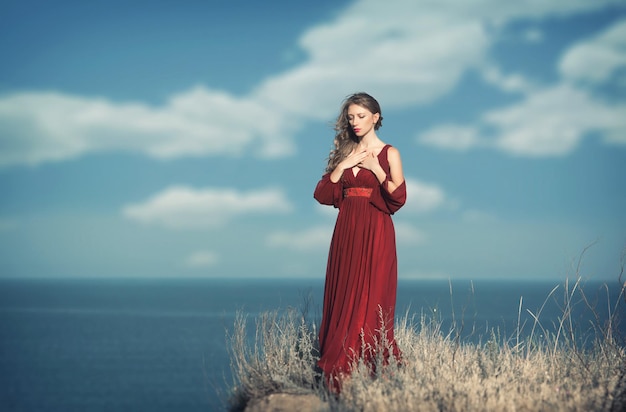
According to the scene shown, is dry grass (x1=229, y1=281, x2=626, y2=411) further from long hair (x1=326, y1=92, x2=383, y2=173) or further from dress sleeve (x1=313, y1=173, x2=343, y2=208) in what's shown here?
long hair (x1=326, y1=92, x2=383, y2=173)

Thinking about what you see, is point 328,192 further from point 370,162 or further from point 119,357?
point 119,357

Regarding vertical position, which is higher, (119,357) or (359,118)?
(359,118)

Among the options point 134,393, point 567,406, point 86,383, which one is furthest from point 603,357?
point 86,383

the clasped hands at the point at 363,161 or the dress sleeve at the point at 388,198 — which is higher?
the clasped hands at the point at 363,161

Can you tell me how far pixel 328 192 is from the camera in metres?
6.13

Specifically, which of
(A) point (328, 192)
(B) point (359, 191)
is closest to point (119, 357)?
(A) point (328, 192)

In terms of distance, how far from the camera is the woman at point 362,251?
578cm

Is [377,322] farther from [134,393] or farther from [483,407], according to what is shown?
[134,393]

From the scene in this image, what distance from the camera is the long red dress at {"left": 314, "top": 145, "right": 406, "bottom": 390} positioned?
19.0ft

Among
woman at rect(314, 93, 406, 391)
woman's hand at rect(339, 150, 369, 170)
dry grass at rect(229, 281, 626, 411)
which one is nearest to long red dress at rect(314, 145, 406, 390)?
woman at rect(314, 93, 406, 391)

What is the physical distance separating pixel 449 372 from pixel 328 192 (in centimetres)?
175

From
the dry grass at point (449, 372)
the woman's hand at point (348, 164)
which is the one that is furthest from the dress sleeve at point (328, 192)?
the dry grass at point (449, 372)

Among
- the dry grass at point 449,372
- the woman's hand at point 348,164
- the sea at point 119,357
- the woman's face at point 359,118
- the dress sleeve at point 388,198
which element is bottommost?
the sea at point 119,357

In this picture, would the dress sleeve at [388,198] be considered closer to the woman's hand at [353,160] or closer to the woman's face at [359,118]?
the woman's hand at [353,160]
